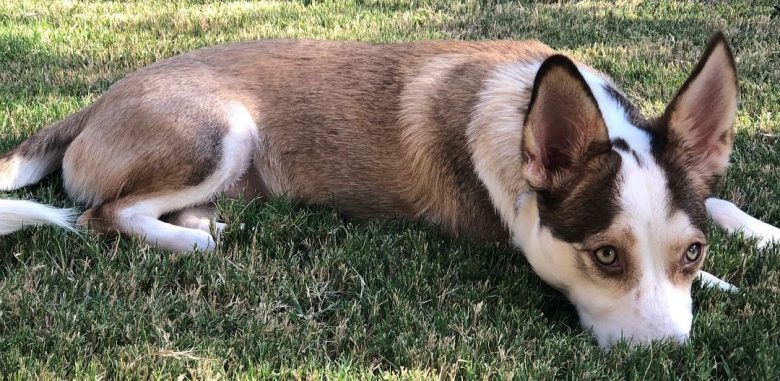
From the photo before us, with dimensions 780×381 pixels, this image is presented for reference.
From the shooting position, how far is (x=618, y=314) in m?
2.64

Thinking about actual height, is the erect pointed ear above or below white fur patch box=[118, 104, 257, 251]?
above

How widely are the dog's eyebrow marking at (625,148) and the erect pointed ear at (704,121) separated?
0.50ft

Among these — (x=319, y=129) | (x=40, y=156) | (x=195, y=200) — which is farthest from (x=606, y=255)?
(x=40, y=156)

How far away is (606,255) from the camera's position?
2.63 metres

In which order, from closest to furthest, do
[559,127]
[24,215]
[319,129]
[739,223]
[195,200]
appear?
[559,127] → [24,215] → [739,223] → [195,200] → [319,129]

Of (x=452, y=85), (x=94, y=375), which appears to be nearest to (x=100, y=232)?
(x=94, y=375)

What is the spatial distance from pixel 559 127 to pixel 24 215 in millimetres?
2286

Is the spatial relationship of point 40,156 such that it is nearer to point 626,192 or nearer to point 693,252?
point 626,192

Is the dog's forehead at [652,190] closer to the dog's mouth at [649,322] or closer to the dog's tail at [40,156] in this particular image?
the dog's mouth at [649,322]

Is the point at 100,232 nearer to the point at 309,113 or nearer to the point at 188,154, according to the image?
the point at 188,154

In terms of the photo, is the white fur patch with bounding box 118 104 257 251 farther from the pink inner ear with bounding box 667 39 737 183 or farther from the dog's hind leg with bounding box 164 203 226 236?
the pink inner ear with bounding box 667 39 737 183

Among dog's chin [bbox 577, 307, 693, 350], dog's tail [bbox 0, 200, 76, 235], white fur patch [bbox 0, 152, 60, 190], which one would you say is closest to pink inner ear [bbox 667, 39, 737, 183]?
dog's chin [bbox 577, 307, 693, 350]

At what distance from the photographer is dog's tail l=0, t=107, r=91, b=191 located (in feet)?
12.4

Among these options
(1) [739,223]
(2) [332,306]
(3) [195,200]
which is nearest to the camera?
(2) [332,306]
